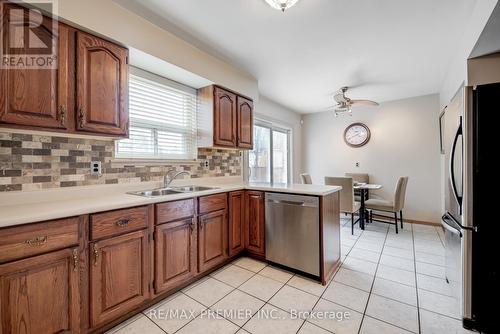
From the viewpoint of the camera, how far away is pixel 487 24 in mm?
1514

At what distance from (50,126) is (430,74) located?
4.56 meters

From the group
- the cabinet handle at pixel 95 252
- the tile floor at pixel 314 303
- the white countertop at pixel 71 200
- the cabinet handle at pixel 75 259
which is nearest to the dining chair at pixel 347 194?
the tile floor at pixel 314 303

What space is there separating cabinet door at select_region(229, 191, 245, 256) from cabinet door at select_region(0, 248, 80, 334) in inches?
56.0

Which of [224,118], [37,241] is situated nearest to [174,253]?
[37,241]

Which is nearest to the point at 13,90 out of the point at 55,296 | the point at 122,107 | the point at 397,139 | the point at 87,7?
the point at 122,107

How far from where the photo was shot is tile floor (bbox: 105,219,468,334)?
5.02ft

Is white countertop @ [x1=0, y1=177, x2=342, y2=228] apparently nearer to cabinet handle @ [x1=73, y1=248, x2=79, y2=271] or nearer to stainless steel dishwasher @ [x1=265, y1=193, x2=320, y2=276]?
stainless steel dishwasher @ [x1=265, y1=193, x2=320, y2=276]

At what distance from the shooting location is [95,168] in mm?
1835

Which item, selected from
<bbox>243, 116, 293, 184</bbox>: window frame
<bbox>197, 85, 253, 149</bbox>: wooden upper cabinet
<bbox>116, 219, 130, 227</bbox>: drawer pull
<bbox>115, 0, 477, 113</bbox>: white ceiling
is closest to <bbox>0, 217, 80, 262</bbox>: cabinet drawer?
<bbox>116, 219, 130, 227</bbox>: drawer pull

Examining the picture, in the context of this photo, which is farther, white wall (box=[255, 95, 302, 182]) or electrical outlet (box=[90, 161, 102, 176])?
white wall (box=[255, 95, 302, 182])

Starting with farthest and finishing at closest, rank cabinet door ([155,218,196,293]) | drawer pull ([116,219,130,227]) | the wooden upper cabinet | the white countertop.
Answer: the wooden upper cabinet → cabinet door ([155,218,196,293]) → drawer pull ([116,219,130,227]) → the white countertop

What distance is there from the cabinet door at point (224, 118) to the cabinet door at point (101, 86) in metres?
1.07

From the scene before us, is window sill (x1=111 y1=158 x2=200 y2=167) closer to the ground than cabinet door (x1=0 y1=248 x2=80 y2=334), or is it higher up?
higher up

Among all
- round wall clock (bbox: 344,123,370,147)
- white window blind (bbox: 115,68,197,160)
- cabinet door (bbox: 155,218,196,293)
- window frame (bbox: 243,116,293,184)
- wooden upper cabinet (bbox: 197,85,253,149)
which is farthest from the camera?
round wall clock (bbox: 344,123,370,147)
